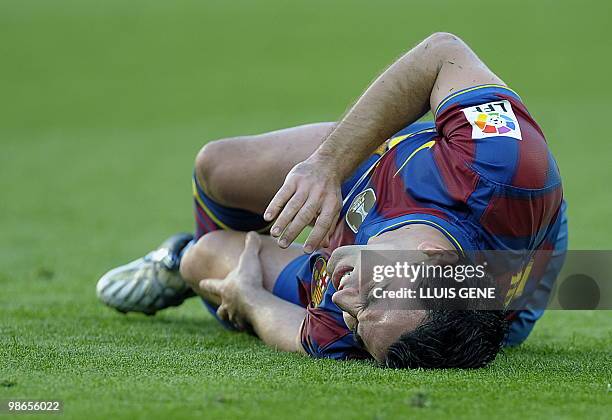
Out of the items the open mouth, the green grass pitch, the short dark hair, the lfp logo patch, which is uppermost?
the lfp logo patch

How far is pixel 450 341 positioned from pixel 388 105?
693 mm

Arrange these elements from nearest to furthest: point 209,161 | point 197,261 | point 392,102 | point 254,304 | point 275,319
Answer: point 392,102, point 275,319, point 254,304, point 209,161, point 197,261

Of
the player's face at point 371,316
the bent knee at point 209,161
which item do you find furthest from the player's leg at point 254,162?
the player's face at point 371,316

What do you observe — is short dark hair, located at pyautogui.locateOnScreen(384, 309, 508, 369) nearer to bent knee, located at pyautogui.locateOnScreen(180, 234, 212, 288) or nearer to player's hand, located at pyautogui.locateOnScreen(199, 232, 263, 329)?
player's hand, located at pyautogui.locateOnScreen(199, 232, 263, 329)

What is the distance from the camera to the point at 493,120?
256cm

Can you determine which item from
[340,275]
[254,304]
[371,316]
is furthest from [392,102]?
[254,304]

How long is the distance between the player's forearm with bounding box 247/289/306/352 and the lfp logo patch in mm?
763

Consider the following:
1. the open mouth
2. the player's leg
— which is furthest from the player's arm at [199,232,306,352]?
the open mouth

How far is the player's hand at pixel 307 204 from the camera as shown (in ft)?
8.24

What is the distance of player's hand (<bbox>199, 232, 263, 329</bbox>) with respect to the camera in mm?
3195

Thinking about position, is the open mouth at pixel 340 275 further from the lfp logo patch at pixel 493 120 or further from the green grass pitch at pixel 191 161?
the lfp logo patch at pixel 493 120

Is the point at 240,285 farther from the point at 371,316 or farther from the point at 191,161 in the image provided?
the point at 191,161

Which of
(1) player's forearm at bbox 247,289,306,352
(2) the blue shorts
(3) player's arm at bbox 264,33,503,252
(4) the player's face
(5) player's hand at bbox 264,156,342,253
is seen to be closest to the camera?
(4) the player's face

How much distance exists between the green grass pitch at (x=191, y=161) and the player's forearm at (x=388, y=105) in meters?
0.59
